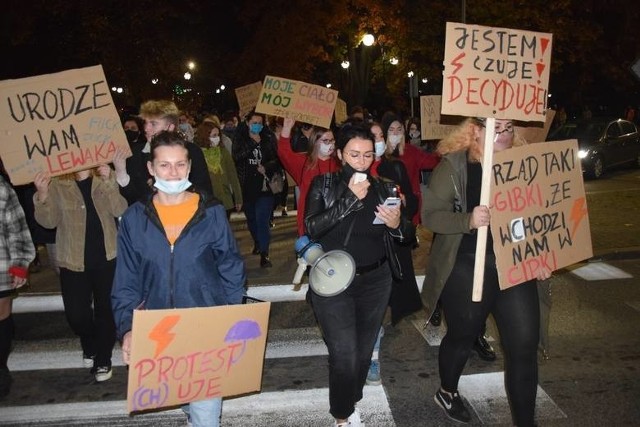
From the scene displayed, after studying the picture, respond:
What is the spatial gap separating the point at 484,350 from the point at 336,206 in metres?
2.35

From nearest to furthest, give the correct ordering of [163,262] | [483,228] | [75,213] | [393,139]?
[163,262] → [483,228] → [75,213] → [393,139]

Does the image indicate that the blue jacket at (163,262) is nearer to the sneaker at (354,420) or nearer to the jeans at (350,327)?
the jeans at (350,327)

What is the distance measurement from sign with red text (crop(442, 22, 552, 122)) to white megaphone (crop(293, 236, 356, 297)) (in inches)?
43.6

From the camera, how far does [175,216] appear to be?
335cm

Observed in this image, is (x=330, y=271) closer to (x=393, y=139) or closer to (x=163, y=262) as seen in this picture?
(x=163, y=262)

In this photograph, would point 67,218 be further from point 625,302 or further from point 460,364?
point 625,302

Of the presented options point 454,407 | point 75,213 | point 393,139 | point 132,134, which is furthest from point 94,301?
point 132,134

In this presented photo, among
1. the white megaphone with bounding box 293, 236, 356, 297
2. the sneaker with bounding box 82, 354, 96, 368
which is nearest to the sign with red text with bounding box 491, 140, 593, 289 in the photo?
the white megaphone with bounding box 293, 236, 356, 297

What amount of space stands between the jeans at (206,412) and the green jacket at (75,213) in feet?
5.90

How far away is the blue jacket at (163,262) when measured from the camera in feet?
10.7

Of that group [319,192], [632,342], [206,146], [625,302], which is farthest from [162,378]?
[206,146]

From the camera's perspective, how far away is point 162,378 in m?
3.06

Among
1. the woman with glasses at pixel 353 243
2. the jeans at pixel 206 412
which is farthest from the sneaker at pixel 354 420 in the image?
the jeans at pixel 206 412

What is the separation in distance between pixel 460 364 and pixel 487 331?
1.82 metres
